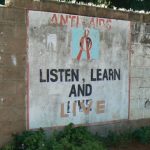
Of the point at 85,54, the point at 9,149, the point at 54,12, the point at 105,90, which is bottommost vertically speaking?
the point at 9,149

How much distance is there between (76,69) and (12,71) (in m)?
1.43

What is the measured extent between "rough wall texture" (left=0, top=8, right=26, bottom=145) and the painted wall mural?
0.15m

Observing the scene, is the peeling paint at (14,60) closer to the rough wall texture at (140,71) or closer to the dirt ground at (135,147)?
the dirt ground at (135,147)

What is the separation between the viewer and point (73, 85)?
8.16 meters

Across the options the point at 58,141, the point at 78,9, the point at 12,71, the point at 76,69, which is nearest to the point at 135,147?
the point at 76,69

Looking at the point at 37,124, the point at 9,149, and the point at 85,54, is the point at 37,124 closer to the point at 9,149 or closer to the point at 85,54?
the point at 9,149

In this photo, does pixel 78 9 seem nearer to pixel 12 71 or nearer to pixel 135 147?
pixel 12 71

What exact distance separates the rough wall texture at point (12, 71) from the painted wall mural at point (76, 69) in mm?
149

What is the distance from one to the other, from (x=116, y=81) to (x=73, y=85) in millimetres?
1203

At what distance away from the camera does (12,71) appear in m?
7.24

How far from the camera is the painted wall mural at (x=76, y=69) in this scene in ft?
24.8

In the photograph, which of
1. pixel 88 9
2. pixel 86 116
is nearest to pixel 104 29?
pixel 88 9

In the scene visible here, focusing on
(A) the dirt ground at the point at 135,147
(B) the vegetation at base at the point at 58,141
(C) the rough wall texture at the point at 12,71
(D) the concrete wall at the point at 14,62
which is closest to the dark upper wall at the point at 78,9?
(D) the concrete wall at the point at 14,62

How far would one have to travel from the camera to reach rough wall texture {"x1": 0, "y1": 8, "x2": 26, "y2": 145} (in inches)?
281
